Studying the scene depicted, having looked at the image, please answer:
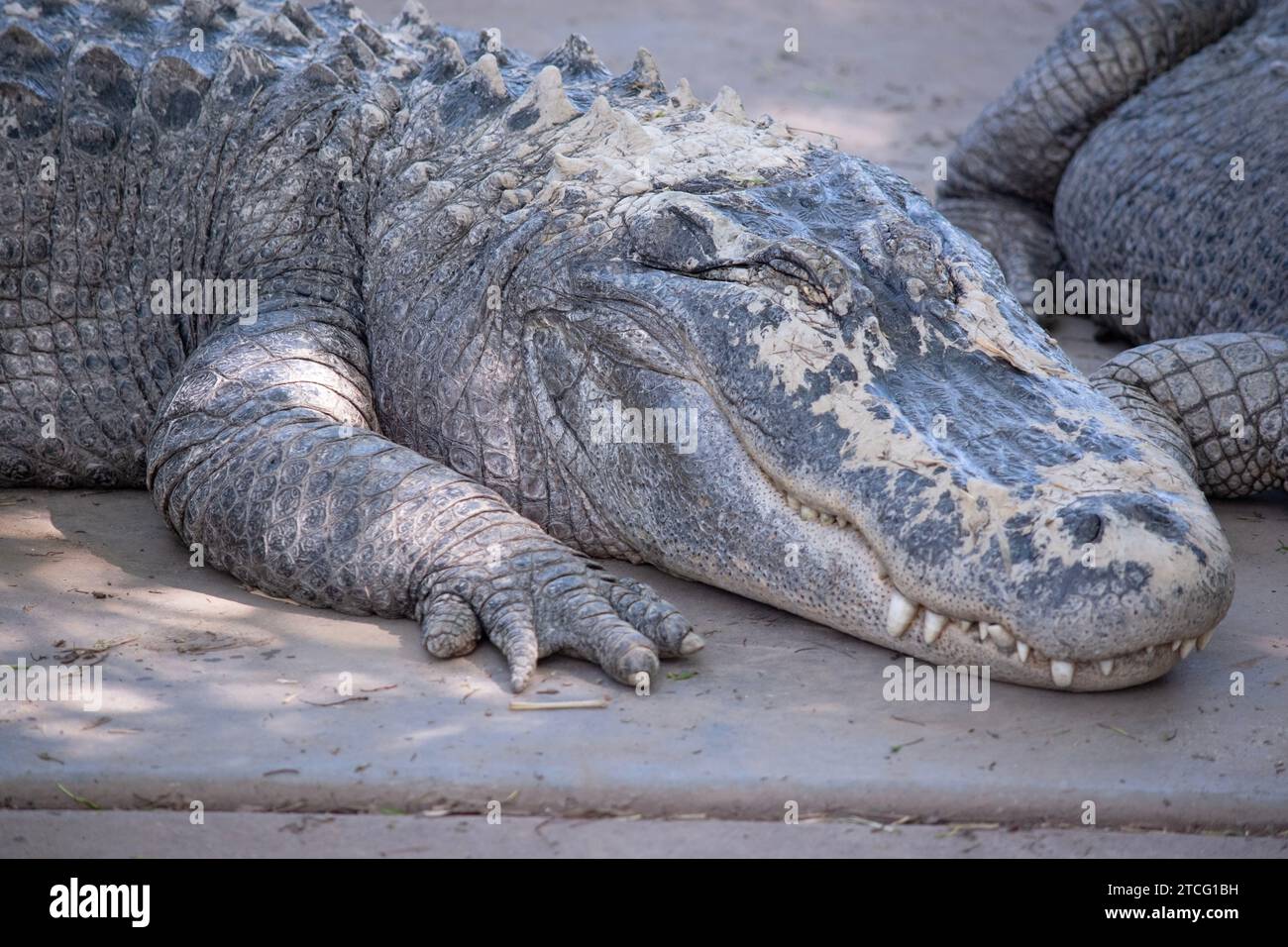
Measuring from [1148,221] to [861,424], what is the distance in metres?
3.34

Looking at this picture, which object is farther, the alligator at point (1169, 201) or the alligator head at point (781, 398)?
the alligator at point (1169, 201)

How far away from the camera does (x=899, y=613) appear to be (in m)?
3.39

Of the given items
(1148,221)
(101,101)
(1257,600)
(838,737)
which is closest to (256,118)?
(101,101)

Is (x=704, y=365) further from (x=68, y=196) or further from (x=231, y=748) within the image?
(x=68, y=196)

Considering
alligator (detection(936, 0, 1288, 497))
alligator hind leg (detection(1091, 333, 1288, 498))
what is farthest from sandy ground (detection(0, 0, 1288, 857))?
alligator (detection(936, 0, 1288, 497))

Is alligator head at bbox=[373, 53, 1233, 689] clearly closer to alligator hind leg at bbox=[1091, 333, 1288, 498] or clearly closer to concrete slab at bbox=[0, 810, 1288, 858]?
concrete slab at bbox=[0, 810, 1288, 858]

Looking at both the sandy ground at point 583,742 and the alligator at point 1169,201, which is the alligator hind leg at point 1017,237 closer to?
the alligator at point 1169,201

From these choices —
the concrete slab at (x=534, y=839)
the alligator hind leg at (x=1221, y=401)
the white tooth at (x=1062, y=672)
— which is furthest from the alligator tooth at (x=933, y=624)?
the alligator hind leg at (x=1221, y=401)

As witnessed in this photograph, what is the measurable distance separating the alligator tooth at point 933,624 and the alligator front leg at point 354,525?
1.83 feet

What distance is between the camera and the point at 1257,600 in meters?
4.12

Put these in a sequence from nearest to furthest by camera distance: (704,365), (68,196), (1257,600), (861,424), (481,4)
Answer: (861,424) < (704,365) < (1257,600) < (68,196) < (481,4)

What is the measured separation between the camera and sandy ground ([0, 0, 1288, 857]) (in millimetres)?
2953

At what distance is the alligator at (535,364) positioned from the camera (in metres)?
3.30

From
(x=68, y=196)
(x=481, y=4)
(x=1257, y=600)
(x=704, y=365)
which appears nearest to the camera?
(x=704, y=365)
